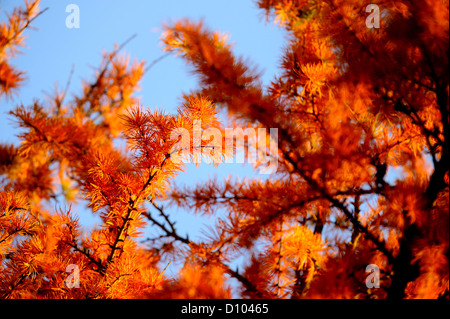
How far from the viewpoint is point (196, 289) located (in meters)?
0.67

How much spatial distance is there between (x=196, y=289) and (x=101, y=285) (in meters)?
0.29

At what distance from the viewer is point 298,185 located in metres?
0.94

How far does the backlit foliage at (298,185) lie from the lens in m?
0.79

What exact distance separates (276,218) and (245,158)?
178 mm

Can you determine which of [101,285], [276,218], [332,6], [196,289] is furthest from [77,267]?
[332,6]

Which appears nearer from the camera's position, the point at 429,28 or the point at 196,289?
the point at 196,289

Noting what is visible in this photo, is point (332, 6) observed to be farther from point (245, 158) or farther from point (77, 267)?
point (77, 267)

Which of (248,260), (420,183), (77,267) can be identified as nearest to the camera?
(420,183)

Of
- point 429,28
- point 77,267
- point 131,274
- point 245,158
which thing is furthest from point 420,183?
point 77,267

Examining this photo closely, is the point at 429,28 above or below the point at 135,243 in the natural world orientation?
above

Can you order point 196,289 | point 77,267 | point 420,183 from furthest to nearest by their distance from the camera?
point 77,267
point 420,183
point 196,289

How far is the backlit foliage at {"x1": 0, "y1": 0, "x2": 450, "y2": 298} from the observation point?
79 cm
